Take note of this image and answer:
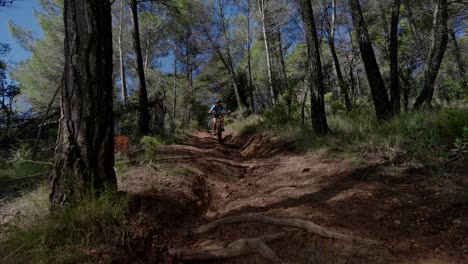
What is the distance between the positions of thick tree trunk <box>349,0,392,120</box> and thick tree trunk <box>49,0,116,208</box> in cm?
523

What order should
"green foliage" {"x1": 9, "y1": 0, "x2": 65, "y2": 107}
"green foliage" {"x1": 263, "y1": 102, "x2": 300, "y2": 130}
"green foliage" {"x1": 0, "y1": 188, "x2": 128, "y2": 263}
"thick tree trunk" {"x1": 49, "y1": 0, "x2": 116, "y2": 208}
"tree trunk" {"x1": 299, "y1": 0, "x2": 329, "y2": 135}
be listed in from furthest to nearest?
"green foliage" {"x1": 9, "y1": 0, "x2": 65, "y2": 107}, "green foliage" {"x1": 263, "y1": 102, "x2": 300, "y2": 130}, "tree trunk" {"x1": 299, "y1": 0, "x2": 329, "y2": 135}, "thick tree trunk" {"x1": 49, "y1": 0, "x2": 116, "y2": 208}, "green foliage" {"x1": 0, "y1": 188, "x2": 128, "y2": 263}

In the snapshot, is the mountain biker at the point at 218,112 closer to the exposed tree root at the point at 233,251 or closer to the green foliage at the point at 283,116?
the green foliage at the point at 283,116

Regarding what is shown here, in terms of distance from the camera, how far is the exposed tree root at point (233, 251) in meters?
2.09

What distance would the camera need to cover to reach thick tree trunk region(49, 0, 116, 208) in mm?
2434

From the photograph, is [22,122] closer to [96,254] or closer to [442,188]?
[96,254]

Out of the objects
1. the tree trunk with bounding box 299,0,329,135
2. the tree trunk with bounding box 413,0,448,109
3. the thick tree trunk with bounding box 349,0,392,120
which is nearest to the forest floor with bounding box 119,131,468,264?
the tree trunk with bounding box 299,0,329,135

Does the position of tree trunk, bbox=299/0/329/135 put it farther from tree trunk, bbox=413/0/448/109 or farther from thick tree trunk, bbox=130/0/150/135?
thick tree trunk, bbox=130/0/150/135

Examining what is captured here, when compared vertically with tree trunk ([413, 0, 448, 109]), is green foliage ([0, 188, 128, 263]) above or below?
below

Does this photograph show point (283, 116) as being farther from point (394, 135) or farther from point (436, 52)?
point (394, 135)

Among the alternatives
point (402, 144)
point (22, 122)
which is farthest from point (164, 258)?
point (22, 122)

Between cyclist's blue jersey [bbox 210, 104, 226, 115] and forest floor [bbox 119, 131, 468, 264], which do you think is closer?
forest floor [bbox 119, 131, 468, 264]

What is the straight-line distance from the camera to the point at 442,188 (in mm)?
2695

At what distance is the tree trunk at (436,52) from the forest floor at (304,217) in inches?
139

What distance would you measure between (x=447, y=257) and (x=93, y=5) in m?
3.33
